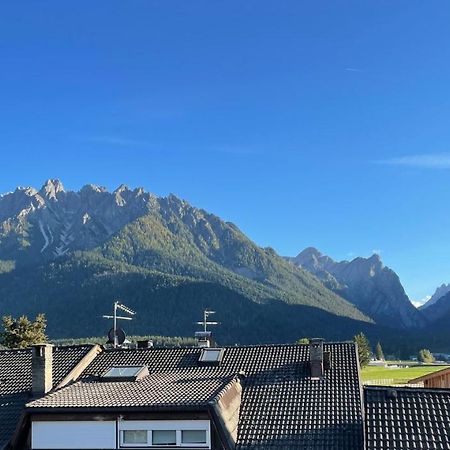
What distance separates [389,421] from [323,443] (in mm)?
2248

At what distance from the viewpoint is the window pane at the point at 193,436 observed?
20062 millimetres

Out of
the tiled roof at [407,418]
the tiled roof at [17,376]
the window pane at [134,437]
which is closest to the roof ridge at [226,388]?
the window pane at [134,437]

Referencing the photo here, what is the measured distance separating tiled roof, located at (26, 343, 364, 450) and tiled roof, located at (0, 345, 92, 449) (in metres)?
0.94

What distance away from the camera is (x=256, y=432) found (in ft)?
68.2

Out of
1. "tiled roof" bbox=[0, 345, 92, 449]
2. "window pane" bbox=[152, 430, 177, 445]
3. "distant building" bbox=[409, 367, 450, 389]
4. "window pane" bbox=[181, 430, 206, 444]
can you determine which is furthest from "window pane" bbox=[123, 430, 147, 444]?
"distant building" bbox=[409, 367, 450, 389]

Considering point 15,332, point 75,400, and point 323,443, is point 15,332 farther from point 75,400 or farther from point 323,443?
point 323,443

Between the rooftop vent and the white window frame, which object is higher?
the rooftop vent

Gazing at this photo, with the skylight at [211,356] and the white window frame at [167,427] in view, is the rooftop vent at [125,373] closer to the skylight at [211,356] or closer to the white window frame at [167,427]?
the skylight at [211,356]

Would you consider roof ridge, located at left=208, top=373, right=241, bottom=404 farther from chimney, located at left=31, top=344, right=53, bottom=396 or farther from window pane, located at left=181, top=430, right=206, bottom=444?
chimney, located at left=31, top=344, right=53, bottom=396

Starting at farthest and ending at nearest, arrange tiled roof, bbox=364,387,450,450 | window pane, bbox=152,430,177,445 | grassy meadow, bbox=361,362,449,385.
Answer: grassy meadow, bbox=361,362,449,385 → window pane, bbox=152,430,177,445 → tiled roof, bbox=364,387,450,450

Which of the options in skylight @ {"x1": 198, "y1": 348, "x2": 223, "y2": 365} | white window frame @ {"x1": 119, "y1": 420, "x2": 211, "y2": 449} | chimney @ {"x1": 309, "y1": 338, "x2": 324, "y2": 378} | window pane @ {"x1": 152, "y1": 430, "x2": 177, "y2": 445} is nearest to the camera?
white window frame @ {"x1": 119, "y1": 420, "x2": 211, "y2": 449}

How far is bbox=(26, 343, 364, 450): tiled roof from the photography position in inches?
801

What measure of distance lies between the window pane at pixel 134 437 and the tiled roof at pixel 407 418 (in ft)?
21.6

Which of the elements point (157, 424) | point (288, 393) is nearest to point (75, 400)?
point (157, 424)
